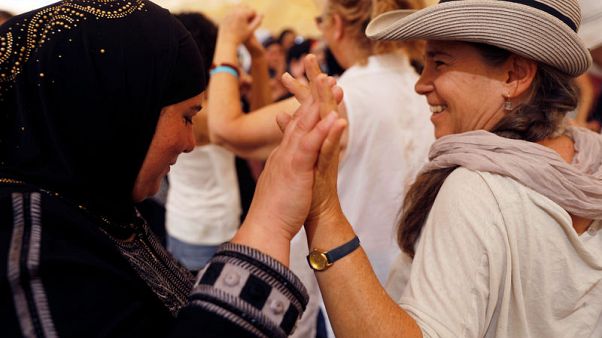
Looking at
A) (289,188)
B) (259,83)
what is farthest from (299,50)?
(289,188)

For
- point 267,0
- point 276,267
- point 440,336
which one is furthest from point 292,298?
point 267,0

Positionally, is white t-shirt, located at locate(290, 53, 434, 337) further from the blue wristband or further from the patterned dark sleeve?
the patterned dark sleeve

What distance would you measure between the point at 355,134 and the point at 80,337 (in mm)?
1346

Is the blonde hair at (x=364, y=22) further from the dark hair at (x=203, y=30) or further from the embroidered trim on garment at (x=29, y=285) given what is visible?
the embroidered trim on garment at (x=29, y=285)

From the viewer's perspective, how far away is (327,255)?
1.12 m

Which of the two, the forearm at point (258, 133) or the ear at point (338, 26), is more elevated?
the ear at point (338, 26)

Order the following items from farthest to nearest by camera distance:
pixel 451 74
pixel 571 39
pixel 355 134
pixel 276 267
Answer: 1. pixel 355 134
2. pixel 451 74
3. pixel 571 39
4. pixel 276 267

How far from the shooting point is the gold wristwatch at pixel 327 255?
111cm

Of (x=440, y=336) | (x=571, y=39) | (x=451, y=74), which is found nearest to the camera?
(x=440, y=336)

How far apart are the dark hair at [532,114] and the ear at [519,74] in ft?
0.06

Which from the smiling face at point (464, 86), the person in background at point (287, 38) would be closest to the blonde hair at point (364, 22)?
the smiling face at point (464, 86)

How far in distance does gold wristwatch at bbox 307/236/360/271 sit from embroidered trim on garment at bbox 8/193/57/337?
1.69ft

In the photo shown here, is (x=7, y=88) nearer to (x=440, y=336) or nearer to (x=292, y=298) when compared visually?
(x=292, y=298)

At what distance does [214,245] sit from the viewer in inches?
111
